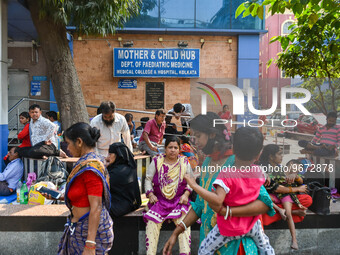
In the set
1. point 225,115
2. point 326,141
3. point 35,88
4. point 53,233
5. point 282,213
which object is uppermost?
point 35,88

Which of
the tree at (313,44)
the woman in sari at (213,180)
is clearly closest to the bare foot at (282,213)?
the tree at (313,44)

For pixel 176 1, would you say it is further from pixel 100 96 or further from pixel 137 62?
pixel 100 96

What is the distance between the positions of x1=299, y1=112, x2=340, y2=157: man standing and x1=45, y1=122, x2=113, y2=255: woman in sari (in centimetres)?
188

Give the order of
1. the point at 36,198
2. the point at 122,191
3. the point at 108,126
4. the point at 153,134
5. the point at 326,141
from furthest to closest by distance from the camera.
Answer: the point at 153,134, the point at 108,126, the point at 36,198, the point at 122,191, the point at 326,141

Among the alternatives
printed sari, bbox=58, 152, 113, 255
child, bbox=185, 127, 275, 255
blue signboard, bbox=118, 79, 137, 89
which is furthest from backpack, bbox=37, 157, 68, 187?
→ blue signboard, bbox=118, 79, 137, 89

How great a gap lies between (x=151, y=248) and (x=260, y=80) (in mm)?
2206

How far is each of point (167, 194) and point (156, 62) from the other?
944 cm

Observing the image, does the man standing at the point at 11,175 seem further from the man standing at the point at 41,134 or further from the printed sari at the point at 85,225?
the printed sari at the point at 85,225

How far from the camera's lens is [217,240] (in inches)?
93.6

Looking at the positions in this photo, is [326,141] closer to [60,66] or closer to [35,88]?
[60,66]

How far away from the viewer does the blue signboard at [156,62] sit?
1292 centimetres

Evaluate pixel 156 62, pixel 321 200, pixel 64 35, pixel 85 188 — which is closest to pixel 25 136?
pixel 64 35

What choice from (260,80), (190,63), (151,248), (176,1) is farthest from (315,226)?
(176,1)

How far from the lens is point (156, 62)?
42.6 feet
